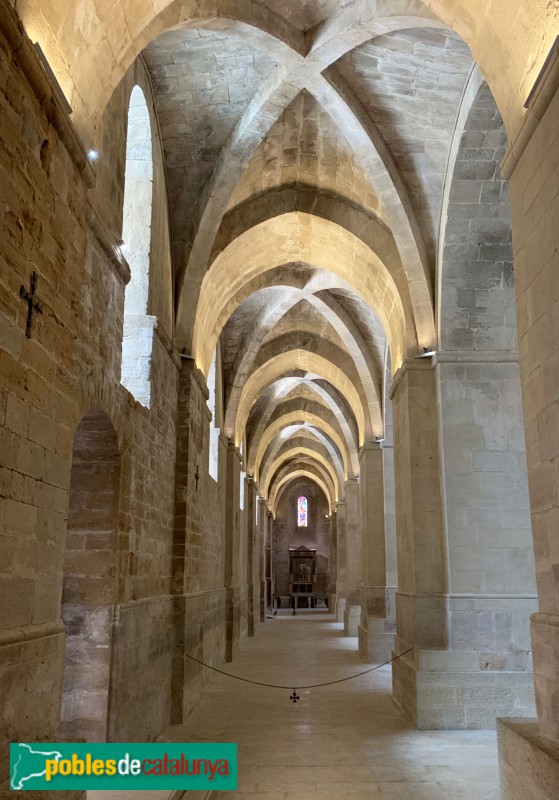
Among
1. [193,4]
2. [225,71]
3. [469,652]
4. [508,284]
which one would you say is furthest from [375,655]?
[193,4]

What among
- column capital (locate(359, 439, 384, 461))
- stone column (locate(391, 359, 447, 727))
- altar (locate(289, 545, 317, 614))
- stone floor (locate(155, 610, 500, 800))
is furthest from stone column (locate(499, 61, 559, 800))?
altar (locate(289, 545, 317, 614))

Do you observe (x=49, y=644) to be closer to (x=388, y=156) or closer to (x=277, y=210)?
(x=388, y=156)

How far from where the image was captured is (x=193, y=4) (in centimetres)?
633

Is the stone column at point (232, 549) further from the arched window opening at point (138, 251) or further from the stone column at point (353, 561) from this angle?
the arched window opening at point (138, 251)

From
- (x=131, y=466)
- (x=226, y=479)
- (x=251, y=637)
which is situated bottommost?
(x=251, y=637)

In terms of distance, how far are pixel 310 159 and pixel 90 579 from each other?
6953 millimetres

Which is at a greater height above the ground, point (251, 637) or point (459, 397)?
point (459, 397)

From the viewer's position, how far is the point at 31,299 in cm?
399

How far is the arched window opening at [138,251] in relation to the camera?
784 cm

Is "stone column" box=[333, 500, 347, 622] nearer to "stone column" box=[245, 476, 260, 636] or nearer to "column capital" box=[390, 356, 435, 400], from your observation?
"stone column" box=[245, 476, 260, 636]

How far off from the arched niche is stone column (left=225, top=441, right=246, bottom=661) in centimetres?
903

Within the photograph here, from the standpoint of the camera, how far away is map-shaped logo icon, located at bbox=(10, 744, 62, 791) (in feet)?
11.6

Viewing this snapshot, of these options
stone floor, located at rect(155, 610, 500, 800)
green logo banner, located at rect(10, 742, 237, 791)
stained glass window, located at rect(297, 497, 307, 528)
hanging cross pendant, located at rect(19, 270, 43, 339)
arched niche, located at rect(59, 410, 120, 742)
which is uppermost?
stained glass window, located at rect(297, 497, 307, 528)

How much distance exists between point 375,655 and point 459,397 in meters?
7.24
